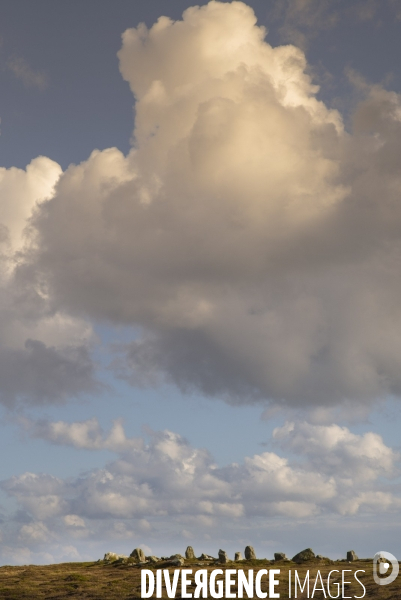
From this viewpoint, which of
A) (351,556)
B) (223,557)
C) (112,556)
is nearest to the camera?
(351,556)

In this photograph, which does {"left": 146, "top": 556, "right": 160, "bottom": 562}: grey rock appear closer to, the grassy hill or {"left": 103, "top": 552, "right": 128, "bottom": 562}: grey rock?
the grassy hill

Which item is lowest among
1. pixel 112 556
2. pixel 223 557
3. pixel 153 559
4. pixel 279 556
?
pixel 153 559

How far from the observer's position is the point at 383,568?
13362 centimetres

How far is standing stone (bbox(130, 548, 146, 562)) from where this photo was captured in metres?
170

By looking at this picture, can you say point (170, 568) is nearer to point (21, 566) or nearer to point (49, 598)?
point (49, 598)

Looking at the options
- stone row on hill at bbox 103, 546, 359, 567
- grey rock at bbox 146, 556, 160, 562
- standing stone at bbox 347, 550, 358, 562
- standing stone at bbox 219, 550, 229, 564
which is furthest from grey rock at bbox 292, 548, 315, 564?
grey rock at bbox 146, 556, 160, 562

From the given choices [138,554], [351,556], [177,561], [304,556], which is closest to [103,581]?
[177,561]

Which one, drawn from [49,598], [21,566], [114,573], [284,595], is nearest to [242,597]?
[284,595]

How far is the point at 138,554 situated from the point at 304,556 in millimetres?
44426

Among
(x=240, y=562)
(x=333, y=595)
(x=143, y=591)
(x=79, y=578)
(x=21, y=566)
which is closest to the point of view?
(x=333, y=595)

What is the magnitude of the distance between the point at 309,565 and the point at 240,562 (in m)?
22.9

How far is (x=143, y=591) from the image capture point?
4660 inches

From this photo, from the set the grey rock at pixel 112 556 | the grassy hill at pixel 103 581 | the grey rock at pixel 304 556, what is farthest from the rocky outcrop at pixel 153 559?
the grey rock at pixel 304 556

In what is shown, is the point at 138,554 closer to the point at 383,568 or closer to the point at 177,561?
the point at 177,561
